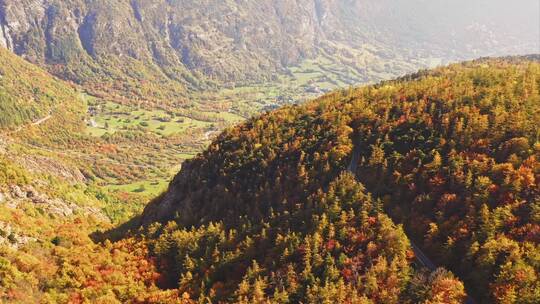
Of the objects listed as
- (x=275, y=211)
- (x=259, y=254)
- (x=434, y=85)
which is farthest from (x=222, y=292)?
(x=434, y=85)

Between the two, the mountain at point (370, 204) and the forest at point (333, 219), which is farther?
the forest at point (333, 219)

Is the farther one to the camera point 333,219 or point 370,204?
point 370,204

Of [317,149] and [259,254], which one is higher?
[317,149]

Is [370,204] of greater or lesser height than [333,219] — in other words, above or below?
above

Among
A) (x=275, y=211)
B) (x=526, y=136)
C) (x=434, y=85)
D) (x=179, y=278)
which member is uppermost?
(x=434, y=85)

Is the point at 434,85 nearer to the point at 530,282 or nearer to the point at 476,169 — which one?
the point at 476,169

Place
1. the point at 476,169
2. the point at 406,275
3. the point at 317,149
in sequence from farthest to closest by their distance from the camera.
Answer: the point at 317,149, the point at 476,169, the point at 406,275

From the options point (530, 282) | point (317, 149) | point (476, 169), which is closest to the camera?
point (530, 282)

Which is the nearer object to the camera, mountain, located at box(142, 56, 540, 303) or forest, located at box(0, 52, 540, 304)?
mountain, located at box(142, 56, 540, 303)
